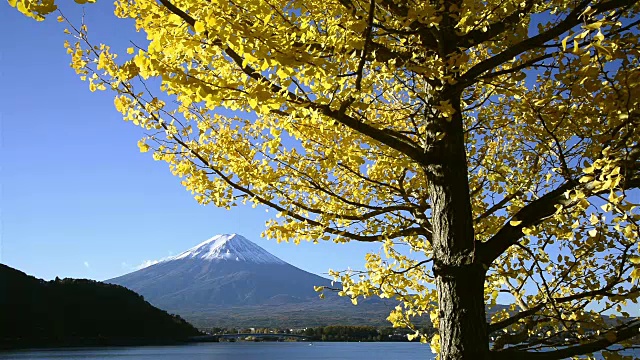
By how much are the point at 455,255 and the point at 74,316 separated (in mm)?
108535

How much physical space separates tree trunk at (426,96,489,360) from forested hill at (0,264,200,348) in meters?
95.4

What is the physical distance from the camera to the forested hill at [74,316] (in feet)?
291

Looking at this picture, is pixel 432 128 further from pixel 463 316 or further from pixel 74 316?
pixel 74 316

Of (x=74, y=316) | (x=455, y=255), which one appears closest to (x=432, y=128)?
(x=455, y=255)

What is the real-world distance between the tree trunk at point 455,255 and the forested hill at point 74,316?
313 feet

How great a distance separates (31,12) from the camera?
2.74m

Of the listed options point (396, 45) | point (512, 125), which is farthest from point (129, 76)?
point (512, 125)

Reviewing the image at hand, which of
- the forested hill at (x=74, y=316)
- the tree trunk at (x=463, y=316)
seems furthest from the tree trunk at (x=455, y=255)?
the forested hill at (x=74, y=316)

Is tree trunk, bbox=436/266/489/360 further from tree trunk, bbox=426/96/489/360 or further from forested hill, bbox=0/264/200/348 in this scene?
forested hill, bbox=0/264/200/348

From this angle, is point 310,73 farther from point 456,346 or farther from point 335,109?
point 456,346

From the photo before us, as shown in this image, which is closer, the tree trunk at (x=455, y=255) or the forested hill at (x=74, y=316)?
the tree trunk at (x=455, y=255)

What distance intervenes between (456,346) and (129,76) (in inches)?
124

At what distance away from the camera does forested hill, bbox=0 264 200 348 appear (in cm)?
8881

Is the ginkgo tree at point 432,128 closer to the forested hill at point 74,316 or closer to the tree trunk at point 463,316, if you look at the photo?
the tree trunk at point 463,316
